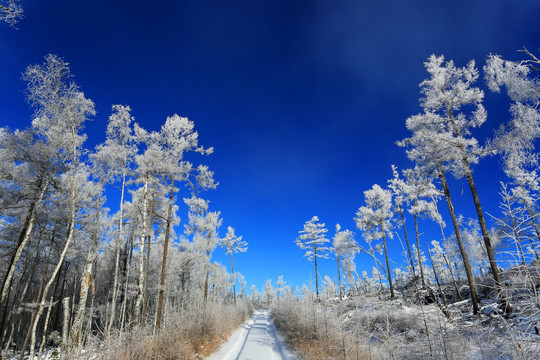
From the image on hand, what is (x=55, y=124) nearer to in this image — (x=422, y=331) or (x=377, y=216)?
(x=422, y=331)

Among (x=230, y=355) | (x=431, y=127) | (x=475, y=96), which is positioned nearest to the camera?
(x=230, y=355)

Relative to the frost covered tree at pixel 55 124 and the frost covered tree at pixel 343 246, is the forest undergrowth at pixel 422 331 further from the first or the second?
the frost covered tree at pixel 55 124

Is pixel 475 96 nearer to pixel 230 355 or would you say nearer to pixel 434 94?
pixel 434 94

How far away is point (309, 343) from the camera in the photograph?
10.2 metres

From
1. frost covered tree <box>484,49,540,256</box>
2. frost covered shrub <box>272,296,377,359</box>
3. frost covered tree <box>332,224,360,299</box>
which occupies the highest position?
frost covered tree <box>484,49,540,256</box>

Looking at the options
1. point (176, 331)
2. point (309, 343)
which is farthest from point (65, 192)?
point (309, 343)

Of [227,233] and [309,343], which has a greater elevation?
[227,233]

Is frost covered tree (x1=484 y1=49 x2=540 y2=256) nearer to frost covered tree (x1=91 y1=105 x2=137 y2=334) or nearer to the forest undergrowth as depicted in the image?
the forest undergrowth

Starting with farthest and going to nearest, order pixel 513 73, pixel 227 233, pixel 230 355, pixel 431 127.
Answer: pixel 227 233 < pixel 431 127 < pixel 230 355 < pixel 513 73

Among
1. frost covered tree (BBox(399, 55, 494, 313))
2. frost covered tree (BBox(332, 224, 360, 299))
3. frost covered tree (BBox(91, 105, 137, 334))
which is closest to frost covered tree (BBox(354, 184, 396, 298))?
frost covered tree (BBox(332, 224, 360, 299))

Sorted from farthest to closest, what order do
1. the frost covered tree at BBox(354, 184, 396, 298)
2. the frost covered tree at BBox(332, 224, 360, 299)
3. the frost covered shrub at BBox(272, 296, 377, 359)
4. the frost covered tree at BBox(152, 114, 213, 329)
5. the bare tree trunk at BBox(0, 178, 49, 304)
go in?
the frost covered tree at BBox(354, 184, 396, 298)
the frost covered tree at BBox(152, 114, 213, 329)
the bare tree trunk at BBox(0, 178, 49, 304)
the frost covered shrub at BBox(272, 296, 377, 359)
the frost covered tree at BBox(332, 224, 360, 299)

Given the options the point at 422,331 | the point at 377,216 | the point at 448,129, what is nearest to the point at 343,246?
the point at 422,331

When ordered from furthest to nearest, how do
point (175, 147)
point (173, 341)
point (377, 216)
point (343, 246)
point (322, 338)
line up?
point (377, 216), point (175, 147), point (322, 338), point (173, 341), point (343, 246)

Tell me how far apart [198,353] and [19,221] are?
16.0 m
